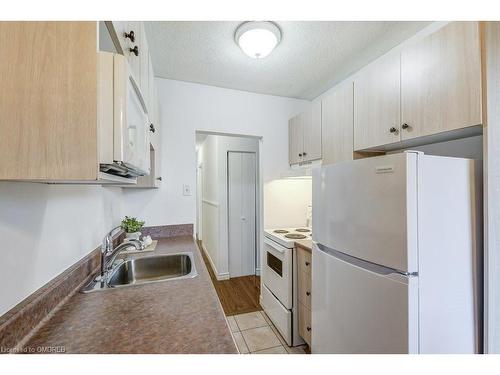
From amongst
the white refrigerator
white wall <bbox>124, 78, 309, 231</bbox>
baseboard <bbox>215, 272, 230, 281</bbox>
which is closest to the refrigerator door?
the white refrigerator

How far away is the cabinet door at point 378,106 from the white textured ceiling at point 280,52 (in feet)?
0.89

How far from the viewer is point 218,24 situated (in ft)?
4.81

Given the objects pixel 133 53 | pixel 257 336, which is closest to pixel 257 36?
pixel 133 53

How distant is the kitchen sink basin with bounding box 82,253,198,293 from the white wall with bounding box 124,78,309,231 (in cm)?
69

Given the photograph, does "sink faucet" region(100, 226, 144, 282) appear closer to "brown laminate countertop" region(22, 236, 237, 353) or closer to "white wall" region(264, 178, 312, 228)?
"brown laminate countertop" region(22, 236, 237, 353)

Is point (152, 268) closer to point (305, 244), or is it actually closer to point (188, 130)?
point (305, 244)

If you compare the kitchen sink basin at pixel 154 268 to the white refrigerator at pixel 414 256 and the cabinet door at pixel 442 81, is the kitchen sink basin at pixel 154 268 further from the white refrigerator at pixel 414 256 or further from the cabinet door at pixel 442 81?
the cabinet door at pixel 442 81

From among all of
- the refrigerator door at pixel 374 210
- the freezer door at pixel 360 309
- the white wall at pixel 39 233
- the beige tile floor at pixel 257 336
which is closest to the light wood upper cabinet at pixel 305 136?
the refrigerator door at pixel 374 210

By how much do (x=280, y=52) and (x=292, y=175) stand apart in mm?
1134

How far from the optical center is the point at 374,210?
3.58 feet
